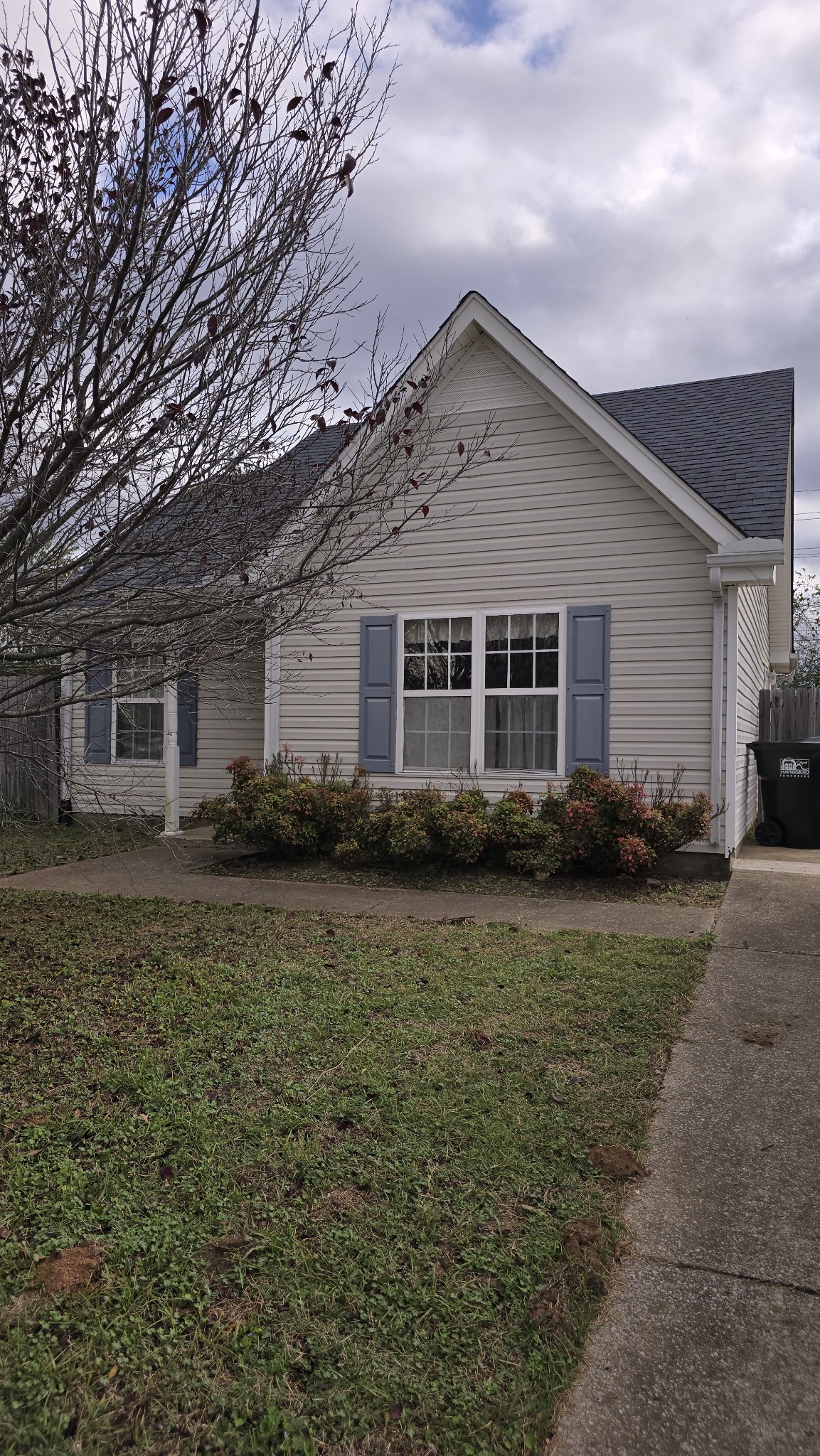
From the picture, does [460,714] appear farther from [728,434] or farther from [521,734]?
[728,434]

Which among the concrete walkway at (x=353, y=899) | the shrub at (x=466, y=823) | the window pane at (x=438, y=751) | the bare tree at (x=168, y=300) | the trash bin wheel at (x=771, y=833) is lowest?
the concrete walkway at (x=353, y=899)

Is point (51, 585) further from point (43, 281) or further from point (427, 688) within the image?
point (427, 688)

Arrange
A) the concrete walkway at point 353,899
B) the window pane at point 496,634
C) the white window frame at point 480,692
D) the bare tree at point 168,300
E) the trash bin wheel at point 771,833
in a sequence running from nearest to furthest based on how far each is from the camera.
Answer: the bare tree at point 168,300
the concrete walkway at point 353,899
the white window frame at point 480,692
the window pane at point 496,634
the trash bin wheel at point 771,833

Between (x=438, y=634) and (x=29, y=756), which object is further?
(x=438, y=634)

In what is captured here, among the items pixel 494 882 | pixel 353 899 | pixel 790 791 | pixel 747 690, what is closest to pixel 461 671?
pixel 494 882

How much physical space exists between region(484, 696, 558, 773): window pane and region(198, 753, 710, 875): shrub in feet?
1.23

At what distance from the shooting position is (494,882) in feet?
A: 26.9

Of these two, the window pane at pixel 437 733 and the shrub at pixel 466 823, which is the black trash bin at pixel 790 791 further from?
the window pane at pixel 437 733

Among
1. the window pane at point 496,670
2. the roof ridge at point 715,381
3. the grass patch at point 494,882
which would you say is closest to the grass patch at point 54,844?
the grass patch at point 494,882

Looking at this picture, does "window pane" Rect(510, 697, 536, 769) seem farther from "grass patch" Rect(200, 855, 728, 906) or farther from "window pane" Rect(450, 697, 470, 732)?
"grass patch" Rect(200, 855, 728, 906)

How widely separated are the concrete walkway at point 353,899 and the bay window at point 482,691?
1834 millimetres

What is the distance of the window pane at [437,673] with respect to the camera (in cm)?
942

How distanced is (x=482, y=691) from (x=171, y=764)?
163 inches

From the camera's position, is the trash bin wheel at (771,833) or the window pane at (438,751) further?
the trash bin wheel at (771,833)
